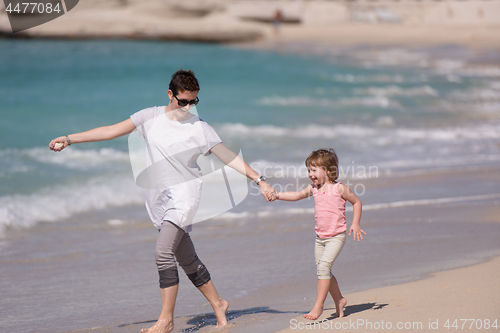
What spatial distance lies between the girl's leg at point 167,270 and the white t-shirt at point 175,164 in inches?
3.2

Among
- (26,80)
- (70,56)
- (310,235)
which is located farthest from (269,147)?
(70,56)

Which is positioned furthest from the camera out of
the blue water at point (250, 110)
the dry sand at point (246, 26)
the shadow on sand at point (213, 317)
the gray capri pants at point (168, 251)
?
the dry sand at point (246, 26)

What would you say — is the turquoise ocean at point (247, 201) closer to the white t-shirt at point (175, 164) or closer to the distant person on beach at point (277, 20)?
the white t-shirt at point (175, 164)

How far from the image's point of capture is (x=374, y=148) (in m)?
11.3

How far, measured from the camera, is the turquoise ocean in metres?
4.39

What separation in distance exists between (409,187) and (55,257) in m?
5.01

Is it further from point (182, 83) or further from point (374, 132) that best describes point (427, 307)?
Result: point (374, 132)

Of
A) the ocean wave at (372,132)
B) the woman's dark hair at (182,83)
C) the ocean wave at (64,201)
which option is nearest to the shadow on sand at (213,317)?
the woman's dark hair at (182,83)

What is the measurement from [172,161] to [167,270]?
737 millimetres

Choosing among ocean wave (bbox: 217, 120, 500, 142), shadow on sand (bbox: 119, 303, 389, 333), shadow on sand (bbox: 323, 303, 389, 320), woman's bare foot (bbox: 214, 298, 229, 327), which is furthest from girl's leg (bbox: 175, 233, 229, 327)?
ocean wave (bbox: 217, 120, 500, 142)

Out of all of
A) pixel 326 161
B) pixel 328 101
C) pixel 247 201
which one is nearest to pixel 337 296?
pixel 326 161

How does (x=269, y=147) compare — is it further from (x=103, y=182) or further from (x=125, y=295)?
(x=125, y=295)

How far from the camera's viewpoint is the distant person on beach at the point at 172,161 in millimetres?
3578

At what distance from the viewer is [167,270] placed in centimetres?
358
